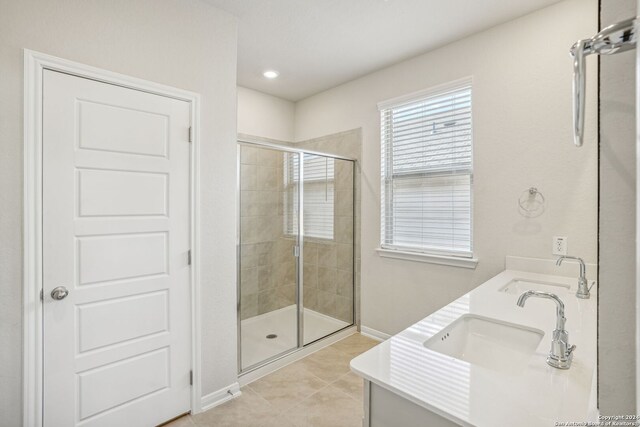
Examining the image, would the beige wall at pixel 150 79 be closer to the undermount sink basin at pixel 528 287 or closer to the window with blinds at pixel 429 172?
the window with blinds at pixel 429 172

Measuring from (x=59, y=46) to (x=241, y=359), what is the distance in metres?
2.31

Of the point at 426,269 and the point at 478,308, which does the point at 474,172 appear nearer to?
the point at 426,269

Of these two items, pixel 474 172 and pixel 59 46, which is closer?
pixel 59 46

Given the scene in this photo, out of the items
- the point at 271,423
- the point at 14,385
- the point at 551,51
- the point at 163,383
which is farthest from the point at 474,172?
the point at 14,385

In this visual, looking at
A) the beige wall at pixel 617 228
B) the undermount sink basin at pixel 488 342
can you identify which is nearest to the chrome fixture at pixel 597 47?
the beige wall at pixel 617 228

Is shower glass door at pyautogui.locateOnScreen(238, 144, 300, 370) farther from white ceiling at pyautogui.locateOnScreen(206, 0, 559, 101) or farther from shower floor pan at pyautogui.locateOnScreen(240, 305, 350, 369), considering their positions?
white ceiling at pyautogui.locateOnScreen(206, 0, 559, 101)

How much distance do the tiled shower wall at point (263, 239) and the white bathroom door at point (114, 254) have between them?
0.68 m

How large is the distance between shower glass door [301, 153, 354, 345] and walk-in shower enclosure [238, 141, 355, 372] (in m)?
0.01

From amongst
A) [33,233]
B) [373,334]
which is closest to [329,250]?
[373,334]

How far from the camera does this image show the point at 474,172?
247 cm

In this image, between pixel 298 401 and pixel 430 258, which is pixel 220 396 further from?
pixel 430 258

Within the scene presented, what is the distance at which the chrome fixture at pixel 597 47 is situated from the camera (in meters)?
0.45

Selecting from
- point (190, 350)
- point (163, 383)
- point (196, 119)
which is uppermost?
point (196, 119)

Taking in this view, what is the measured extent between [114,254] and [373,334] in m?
2.43
